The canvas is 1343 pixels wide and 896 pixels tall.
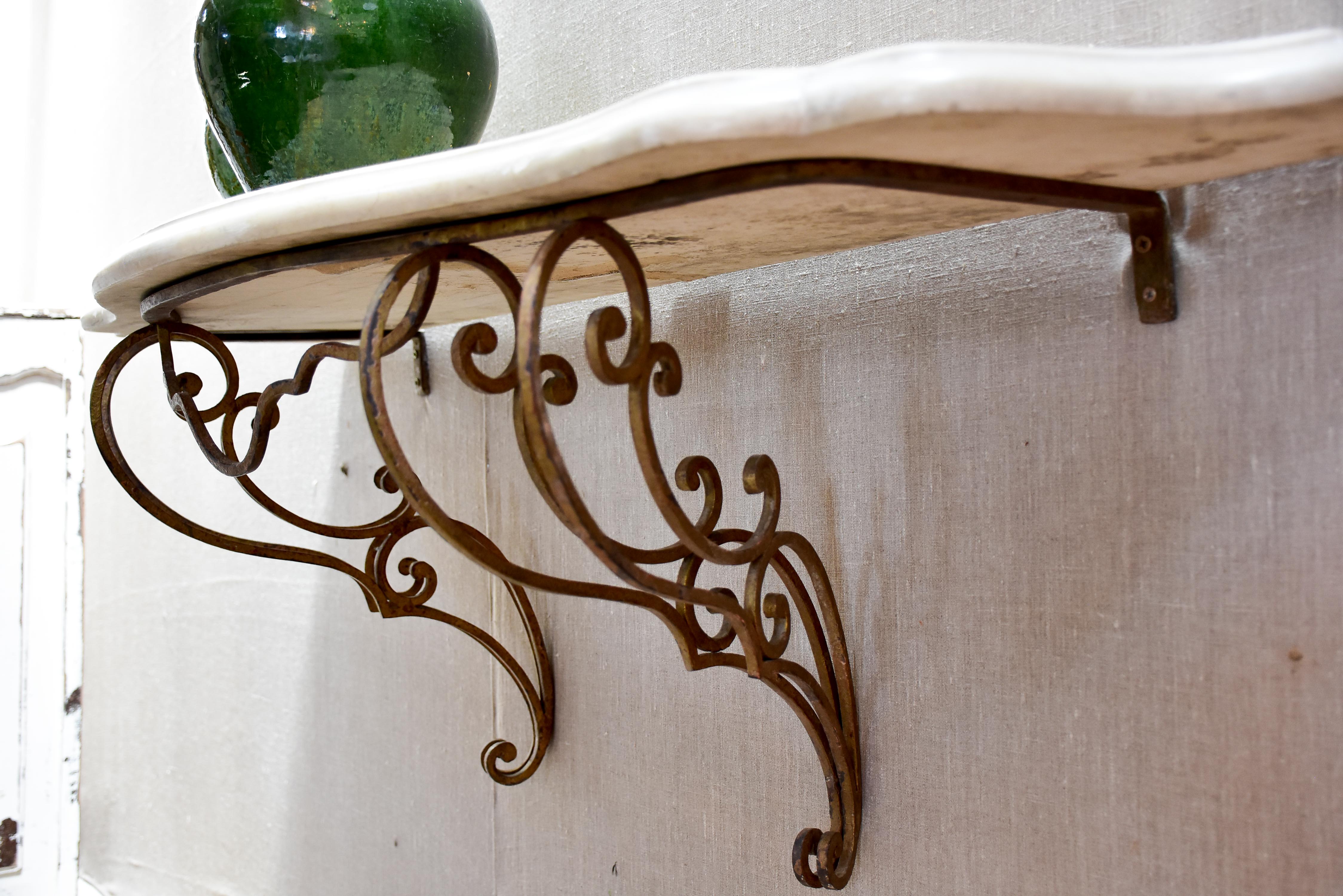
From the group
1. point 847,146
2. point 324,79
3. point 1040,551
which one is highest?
point 324,79

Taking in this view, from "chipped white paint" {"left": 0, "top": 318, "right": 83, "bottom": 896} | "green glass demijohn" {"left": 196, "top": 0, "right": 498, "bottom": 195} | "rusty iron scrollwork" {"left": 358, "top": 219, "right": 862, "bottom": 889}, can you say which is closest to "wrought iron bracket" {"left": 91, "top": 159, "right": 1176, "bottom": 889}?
"rusty iron scrollwork" {"left": 358, "top": 219, "right": 862, "bottom": 889}

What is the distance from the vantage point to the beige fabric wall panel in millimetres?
486

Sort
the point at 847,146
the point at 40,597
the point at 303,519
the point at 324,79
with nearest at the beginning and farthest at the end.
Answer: the point at 847,146 < the point at 324,79 < the point at 303,519 < the point at 40,597

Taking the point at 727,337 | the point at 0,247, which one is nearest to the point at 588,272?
the point at 727,337

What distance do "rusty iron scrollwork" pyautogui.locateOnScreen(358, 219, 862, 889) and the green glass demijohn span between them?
182mm

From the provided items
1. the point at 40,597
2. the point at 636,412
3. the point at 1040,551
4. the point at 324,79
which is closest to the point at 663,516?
the point at 636,412

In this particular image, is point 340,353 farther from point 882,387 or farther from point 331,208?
point 882,387

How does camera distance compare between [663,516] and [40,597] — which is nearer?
[663,516]

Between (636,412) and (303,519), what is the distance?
446 millimetres

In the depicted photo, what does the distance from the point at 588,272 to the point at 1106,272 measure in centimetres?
29

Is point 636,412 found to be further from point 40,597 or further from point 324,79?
point 40,597

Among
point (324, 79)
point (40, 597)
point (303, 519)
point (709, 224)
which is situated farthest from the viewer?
point (40, 597)

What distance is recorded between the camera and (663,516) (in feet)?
1.81

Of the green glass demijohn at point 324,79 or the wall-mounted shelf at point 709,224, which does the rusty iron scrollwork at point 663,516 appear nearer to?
the wall-mounted shelf at point 709,224
